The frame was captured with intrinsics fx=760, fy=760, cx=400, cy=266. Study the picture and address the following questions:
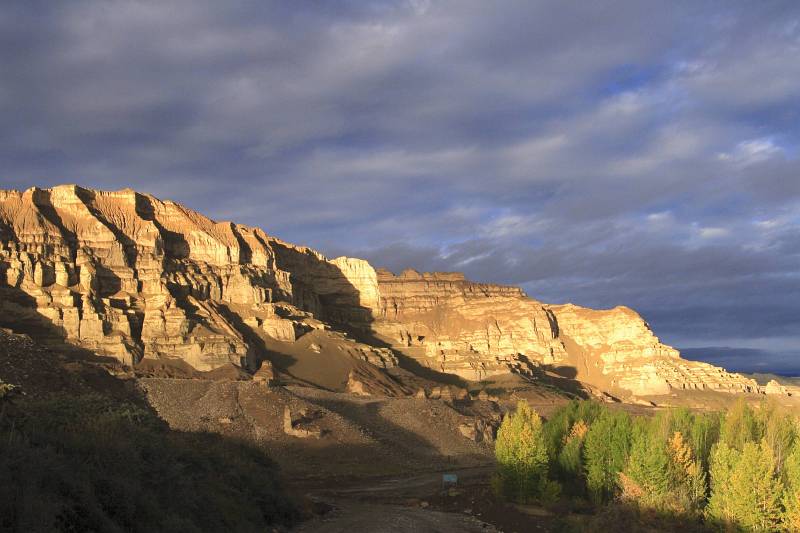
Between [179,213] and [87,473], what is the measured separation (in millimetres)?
153732

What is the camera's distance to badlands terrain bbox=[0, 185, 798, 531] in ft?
231

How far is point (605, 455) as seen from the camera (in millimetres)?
47719

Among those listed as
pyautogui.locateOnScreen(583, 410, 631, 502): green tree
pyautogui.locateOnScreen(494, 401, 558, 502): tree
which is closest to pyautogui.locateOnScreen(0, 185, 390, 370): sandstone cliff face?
pyautogui.locateOnScreen(494, 401, 558, 502): tree

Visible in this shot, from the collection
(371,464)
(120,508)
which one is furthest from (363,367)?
(120,508)

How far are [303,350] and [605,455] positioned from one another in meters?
93.1

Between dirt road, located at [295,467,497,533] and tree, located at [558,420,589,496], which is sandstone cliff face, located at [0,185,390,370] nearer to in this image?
dirt road, located at [295,467,497,533]

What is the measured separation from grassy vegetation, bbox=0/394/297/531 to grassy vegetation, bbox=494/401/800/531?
17.9m

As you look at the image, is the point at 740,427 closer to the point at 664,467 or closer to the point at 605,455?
the point at 664,467

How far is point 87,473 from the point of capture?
64.4 ft

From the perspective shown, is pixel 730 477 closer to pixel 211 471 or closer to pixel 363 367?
pixel 211 471

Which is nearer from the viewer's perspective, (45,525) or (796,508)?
(45,525)

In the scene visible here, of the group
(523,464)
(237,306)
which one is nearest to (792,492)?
(523,464)

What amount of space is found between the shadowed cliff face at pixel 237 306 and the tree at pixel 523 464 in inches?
2822

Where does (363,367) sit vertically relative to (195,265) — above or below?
below
